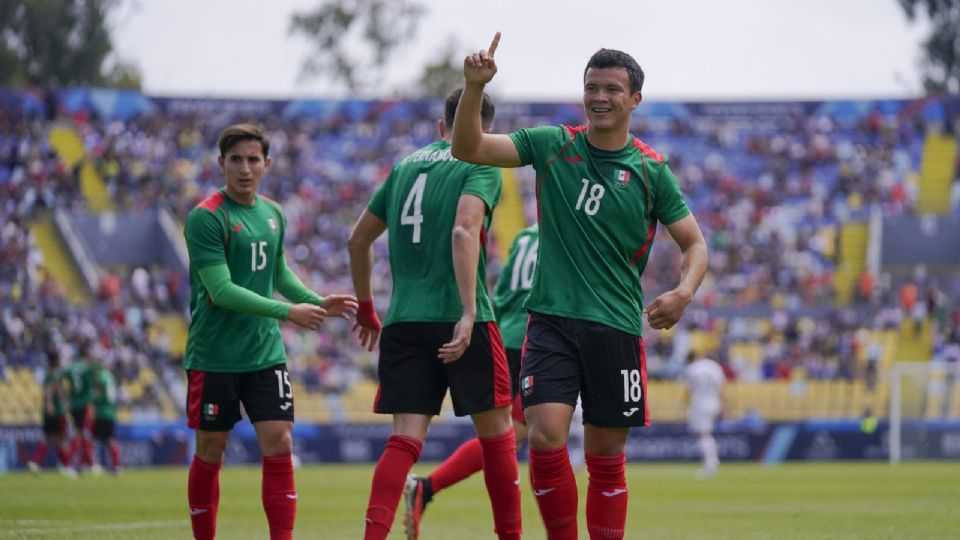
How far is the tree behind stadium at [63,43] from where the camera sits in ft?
193

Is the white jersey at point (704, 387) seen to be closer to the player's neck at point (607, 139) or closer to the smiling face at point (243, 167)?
the smiling face at point (243, 167)

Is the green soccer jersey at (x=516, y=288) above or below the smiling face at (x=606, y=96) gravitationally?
below

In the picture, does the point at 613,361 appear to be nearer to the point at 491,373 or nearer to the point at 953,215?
the point at 491,373

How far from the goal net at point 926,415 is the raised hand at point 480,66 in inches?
974

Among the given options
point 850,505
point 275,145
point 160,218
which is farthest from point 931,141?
point 850,505


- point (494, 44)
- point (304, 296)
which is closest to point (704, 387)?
point (304, 296)

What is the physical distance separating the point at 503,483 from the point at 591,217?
6.22 feet

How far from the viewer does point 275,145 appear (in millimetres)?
43312

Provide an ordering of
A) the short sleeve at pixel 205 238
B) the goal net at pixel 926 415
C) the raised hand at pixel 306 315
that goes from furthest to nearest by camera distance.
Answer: the goal net at pixel 926 415, the short sleeve at pixel 205 238, the raised hand at pixel 306 315

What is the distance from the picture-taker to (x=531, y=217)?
4244 cm

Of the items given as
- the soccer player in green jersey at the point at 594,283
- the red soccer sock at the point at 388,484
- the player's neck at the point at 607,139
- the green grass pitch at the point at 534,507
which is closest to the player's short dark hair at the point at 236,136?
the red soccer sock at the point at 388,484

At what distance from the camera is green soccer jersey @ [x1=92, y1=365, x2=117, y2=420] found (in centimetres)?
2436

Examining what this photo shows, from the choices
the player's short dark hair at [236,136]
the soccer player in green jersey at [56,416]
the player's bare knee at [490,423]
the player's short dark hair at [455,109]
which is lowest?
the soccer player in green jersey at [56,416]

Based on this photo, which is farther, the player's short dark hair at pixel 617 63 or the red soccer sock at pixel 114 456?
the red soccer sock at pixel 114 456
